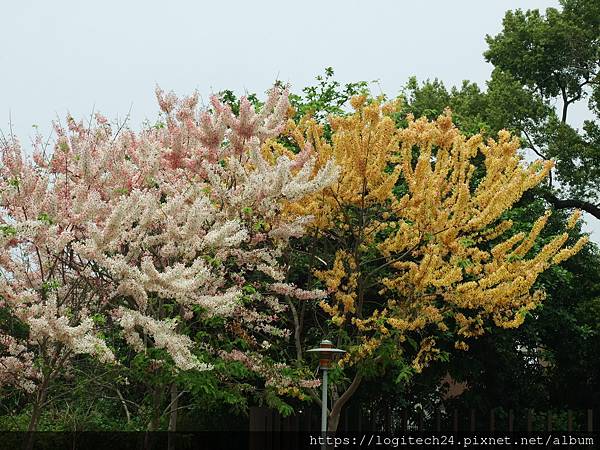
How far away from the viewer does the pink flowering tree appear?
936 centimetres

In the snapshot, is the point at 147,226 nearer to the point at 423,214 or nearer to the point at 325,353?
the point at 325,353

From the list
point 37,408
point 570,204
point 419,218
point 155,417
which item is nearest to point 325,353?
point 419,218

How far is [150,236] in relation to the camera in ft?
33.7

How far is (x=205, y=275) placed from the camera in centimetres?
909

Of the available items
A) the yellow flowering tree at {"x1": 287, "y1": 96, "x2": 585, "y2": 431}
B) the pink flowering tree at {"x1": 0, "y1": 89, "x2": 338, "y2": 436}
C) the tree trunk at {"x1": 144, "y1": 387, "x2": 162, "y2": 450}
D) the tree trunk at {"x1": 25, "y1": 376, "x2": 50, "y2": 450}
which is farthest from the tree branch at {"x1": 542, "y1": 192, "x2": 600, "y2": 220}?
the tree trunk at {"x1": 25, "y1": 376, "x2": 50, "y2": 450}

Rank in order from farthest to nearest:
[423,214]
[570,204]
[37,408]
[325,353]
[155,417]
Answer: [570,204] → [423,214] → [155,417] → [325,353] → [37,408]

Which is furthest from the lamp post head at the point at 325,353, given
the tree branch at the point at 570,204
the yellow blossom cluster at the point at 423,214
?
the tree branch at the point at 570,204

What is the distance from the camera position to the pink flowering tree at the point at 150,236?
9.36 meters

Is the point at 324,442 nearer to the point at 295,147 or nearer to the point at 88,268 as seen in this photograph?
the point at 88,268

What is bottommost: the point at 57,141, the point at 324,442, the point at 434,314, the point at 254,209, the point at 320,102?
the point at 324,442

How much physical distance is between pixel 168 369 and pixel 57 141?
11.8 ft

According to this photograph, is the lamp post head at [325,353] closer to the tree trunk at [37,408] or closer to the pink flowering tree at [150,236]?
the pink flowering tree at [150,236]

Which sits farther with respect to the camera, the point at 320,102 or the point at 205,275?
the point at 320,102

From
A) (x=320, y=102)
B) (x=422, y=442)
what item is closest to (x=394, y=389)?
(x=422, y=442)
